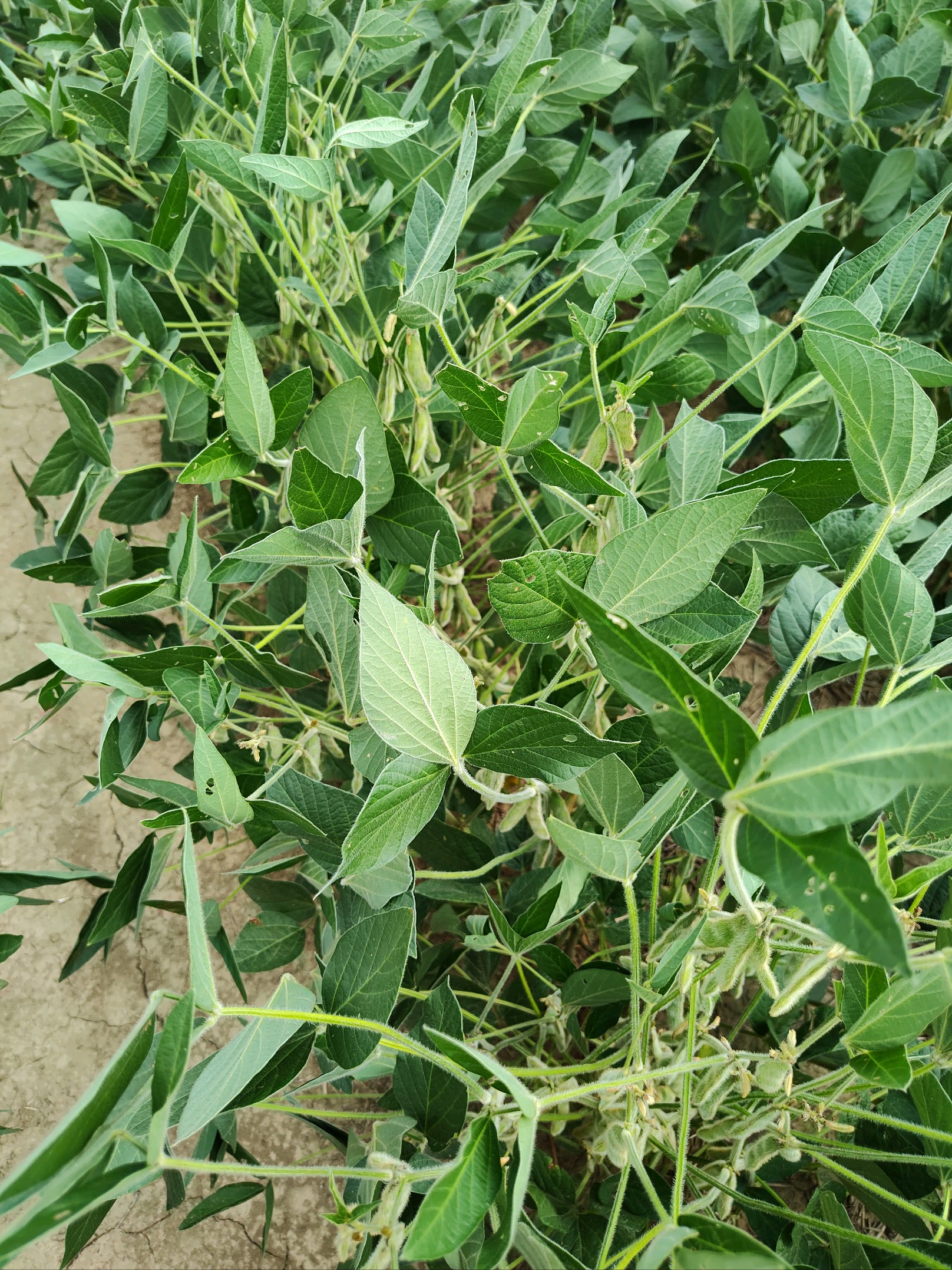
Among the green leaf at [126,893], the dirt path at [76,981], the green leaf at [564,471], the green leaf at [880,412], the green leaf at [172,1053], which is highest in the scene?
the green leaf at [880,412]

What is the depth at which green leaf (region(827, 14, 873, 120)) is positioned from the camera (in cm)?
91

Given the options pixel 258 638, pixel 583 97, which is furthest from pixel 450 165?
pixel 258 638

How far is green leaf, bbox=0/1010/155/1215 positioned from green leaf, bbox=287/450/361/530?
0.83 feet

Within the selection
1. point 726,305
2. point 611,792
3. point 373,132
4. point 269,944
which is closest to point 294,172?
point 373,132

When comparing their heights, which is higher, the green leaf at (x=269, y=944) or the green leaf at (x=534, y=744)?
the green leaf at (x=534, y=744)

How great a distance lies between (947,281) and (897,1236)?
2.79 ft

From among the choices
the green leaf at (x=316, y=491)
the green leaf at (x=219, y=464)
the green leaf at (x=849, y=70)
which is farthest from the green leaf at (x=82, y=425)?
the green leaf at (x=849, y=70)

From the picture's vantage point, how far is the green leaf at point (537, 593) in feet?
1.42

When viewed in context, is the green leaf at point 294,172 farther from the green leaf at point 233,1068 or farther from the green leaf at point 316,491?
the green leaf at point 233,1068

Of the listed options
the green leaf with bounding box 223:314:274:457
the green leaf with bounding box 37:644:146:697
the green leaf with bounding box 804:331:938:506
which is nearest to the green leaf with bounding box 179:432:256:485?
the green leaf with bounding box 223:314:274:457

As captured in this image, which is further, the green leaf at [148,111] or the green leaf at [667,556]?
the green leaf at [148,111]

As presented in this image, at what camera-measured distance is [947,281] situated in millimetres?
938

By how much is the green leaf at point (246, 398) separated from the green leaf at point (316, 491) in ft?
0.25

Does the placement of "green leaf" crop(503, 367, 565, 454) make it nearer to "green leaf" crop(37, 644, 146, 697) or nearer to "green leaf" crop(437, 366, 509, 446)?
"green leaf" crop(437, 366, 509, 446)
